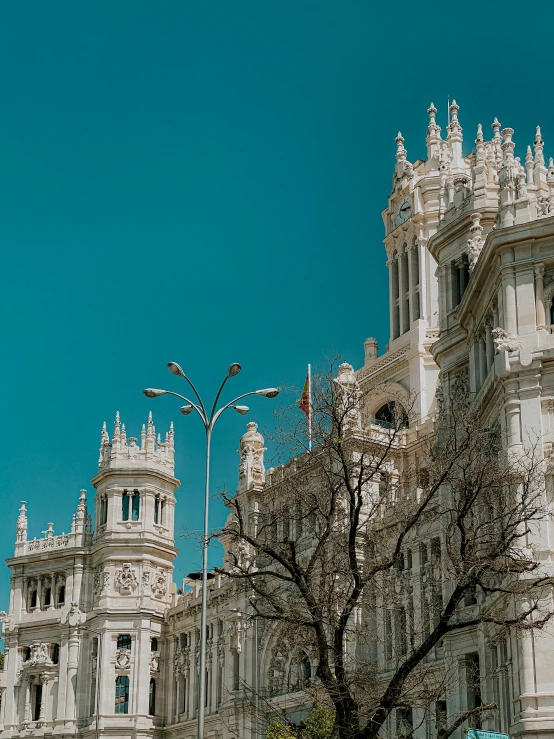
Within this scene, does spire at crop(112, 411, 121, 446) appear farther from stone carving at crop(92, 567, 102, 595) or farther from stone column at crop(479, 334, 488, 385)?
stone column at crop(479, 334, 488, 385)

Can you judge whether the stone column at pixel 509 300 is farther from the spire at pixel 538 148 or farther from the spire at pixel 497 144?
the spire at pixel 497 144

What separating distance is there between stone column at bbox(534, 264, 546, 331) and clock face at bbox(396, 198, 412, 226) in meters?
41.7

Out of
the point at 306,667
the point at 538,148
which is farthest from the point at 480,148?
the point at 306,667

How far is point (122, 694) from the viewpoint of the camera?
8162 cm

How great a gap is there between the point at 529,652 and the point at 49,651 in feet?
183

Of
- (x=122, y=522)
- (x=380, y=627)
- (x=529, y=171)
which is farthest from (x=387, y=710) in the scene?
(x=122, y=522)

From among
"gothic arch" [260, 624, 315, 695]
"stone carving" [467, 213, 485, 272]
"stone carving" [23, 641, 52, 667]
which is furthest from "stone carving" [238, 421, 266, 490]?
"stone carving" [467, 213, 485, 272]

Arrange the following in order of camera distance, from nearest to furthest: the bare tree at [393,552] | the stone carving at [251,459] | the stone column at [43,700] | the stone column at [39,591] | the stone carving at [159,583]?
the bare tree at [393,552] < the stone carving at [251,459] < the stone carving at [159,583] < the stone column at [43,700] < the stone column at [39,591]

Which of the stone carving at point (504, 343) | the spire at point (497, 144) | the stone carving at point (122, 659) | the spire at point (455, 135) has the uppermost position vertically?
the spire at point (455, 135)

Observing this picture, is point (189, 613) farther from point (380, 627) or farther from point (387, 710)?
point (387, 710)

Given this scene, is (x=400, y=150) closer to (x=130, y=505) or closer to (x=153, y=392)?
(x=130, y=505)

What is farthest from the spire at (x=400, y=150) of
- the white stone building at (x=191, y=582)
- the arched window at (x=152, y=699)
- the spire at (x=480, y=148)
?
the arched window at (x=152, y=699)

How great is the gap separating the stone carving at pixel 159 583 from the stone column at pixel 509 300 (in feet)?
158

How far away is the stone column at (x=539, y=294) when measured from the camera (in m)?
40.6
